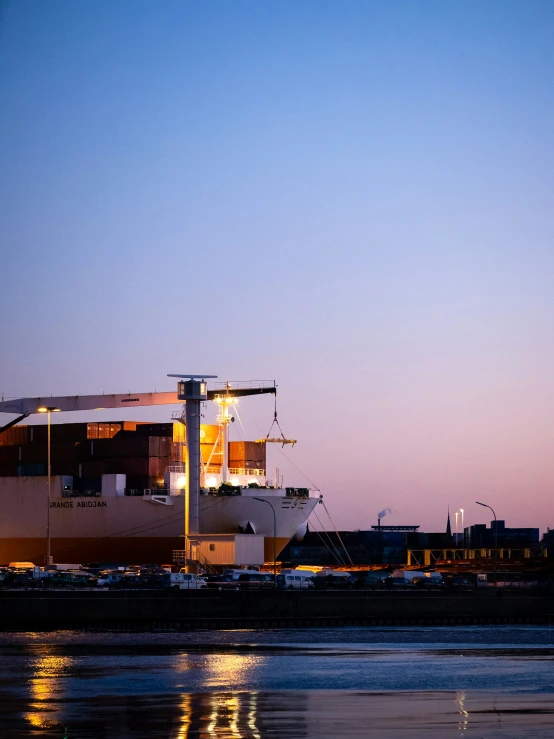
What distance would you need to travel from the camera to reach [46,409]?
8750 cm

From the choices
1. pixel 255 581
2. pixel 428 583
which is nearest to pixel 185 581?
pixel 255 581

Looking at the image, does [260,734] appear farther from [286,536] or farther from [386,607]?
[286,536]

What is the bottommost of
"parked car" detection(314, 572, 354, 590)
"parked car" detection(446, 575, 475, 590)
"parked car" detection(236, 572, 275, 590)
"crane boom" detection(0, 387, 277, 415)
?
"parked car" detection(446, 575, 475, 590)

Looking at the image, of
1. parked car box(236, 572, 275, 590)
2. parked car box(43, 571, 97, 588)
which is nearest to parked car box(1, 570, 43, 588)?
parked car box(43, 571, 97, 588)

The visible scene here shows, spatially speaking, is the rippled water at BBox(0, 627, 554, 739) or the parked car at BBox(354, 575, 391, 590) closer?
the rippled water at BBox(0, 627, 554, 739)

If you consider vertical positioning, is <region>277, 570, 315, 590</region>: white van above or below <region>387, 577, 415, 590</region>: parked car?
above

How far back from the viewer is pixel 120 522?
90.2 metres

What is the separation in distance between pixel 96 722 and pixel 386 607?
43.2 meters

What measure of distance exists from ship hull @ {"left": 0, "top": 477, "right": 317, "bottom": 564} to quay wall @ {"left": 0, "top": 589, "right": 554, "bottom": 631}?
23.9 m

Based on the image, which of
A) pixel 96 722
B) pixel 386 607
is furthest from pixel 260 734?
pixel 386 607

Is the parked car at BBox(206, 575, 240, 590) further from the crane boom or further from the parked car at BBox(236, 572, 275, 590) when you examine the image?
the crane boom

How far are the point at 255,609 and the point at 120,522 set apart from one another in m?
30.2

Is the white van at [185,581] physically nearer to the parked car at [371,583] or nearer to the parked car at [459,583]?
the parked car at [371,583]

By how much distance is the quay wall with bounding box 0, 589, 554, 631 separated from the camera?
5681 centimetres
